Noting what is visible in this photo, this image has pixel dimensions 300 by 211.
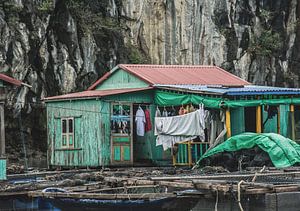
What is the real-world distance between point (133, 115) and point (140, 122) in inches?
16.6

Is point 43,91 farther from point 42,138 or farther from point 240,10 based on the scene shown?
point 240,10

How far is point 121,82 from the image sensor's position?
24.7 meters

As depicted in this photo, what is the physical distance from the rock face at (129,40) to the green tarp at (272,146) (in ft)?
48.0

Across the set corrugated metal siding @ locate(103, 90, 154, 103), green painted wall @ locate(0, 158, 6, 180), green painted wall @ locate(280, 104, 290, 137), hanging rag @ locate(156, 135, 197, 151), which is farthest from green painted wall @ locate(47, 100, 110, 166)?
green painted wall @ locate(280, 104, 290, 137)

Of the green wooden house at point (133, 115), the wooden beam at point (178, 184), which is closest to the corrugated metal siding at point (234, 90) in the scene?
the green wooden house at point (133, 115)

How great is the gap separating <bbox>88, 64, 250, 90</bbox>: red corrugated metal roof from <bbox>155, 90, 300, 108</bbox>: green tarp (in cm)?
78

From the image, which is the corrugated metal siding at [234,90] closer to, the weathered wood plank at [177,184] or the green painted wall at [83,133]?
the green painted wall at [83,133]

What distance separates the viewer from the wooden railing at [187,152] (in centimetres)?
2158

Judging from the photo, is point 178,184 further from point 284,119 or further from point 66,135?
point 66,135

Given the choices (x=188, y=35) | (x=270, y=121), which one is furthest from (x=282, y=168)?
(x=188, y=35)

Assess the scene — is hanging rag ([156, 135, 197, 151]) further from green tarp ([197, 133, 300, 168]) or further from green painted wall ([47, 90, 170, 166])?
green tarp ([197, 133, 300, 168])

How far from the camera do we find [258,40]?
1671 inches

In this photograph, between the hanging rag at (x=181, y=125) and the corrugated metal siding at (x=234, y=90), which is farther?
the hanging rag at (x=181, y=125)

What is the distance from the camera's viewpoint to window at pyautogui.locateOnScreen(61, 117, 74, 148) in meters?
23.1
